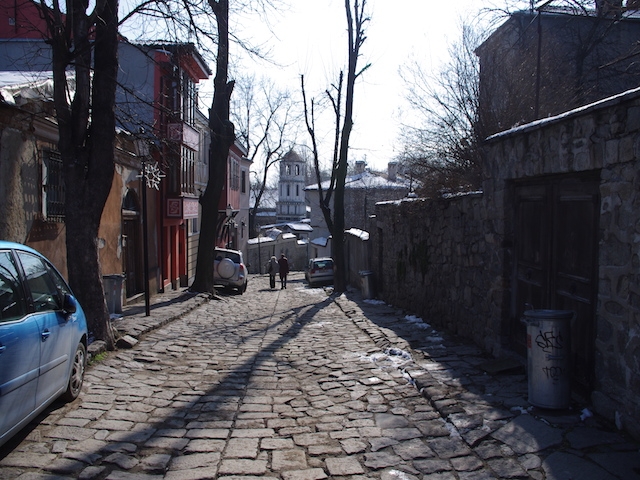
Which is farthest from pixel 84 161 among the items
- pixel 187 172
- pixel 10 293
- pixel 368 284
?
pixel 187 172

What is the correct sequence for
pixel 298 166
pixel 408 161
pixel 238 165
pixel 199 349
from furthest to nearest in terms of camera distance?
pixel 298 166
pixel 238 165
pixel 408 161
pixel 199 349

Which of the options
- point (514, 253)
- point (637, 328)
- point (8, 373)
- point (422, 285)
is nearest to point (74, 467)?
point (8, 373)

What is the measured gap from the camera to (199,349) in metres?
8.66

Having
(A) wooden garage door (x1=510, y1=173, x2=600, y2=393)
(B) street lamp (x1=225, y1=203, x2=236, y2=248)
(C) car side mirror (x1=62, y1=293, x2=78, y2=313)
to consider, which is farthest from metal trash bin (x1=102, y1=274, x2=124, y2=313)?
(B) street lamp (x1=225, y1=203, x2=236, y2=248)

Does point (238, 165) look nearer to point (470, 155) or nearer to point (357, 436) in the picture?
point (470, 155)

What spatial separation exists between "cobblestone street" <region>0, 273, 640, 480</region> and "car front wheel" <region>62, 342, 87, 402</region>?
0.15 metres

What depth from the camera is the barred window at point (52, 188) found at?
30.1 feet

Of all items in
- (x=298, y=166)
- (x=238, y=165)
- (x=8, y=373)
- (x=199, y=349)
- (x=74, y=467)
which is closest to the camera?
(x=8, y=373)

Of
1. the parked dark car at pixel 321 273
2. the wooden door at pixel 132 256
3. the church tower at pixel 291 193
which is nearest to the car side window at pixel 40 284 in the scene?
the wooden door at pixel 132 256

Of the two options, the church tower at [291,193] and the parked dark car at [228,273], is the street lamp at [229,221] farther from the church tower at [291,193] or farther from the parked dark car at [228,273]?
the church tower at [291,193]

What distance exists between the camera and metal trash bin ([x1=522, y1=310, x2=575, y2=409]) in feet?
16.0

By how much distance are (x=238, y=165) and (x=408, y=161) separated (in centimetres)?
2245

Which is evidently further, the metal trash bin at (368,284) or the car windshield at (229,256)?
the car windshield at (229,256)

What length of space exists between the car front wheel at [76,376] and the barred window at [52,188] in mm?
4318
